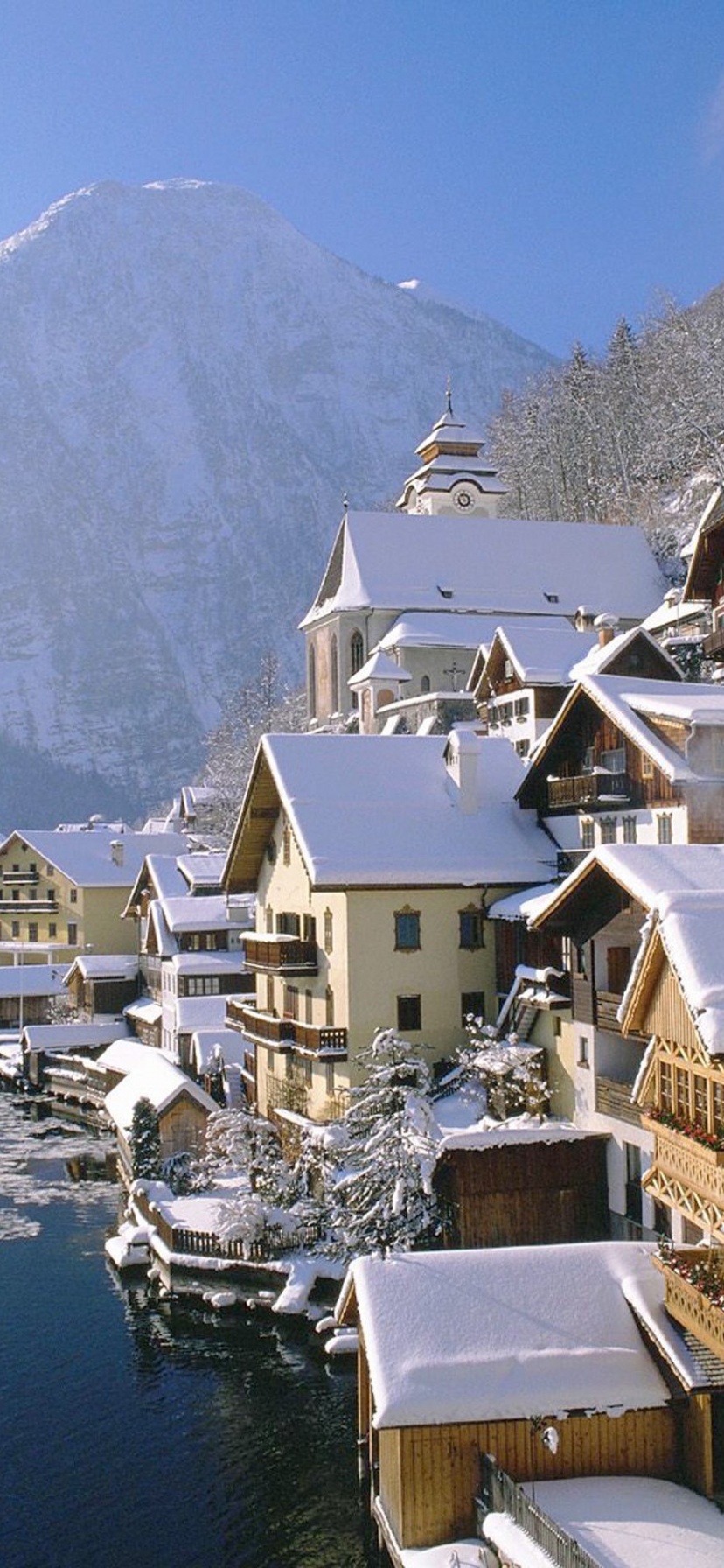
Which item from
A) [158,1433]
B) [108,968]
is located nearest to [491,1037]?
[158,1433]

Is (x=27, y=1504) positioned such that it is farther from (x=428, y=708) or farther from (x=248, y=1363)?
(x=428, y=708)

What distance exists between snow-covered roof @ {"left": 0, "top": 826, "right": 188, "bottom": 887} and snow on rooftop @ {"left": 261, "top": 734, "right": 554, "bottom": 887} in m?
52.4

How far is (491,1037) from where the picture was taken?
38031 mm

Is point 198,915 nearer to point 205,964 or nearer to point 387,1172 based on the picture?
point 205,964

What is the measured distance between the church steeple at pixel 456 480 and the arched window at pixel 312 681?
60.9 feet

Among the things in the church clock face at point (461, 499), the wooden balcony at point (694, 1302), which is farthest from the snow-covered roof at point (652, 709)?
the church clock face at point (461, 499)

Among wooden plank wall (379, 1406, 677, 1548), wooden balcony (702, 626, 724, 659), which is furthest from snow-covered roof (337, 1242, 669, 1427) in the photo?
wooden balcony (702, 626, 724, 659)

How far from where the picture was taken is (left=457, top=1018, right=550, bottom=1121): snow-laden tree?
36.0 m

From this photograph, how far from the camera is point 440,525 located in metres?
96.0

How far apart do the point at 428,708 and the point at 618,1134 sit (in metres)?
43.5

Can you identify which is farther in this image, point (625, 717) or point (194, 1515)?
point (625, 717)

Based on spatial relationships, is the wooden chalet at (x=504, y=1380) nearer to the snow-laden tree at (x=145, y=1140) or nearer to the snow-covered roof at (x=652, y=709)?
the snow-covered roof at (x=652, y=709)

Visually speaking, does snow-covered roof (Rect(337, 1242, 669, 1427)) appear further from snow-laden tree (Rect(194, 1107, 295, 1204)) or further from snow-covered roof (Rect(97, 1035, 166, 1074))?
snow-covered roof (Rect(97, 1035, 166, 1074))

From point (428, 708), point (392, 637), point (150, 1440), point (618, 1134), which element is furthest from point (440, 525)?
point (150, 1440)
